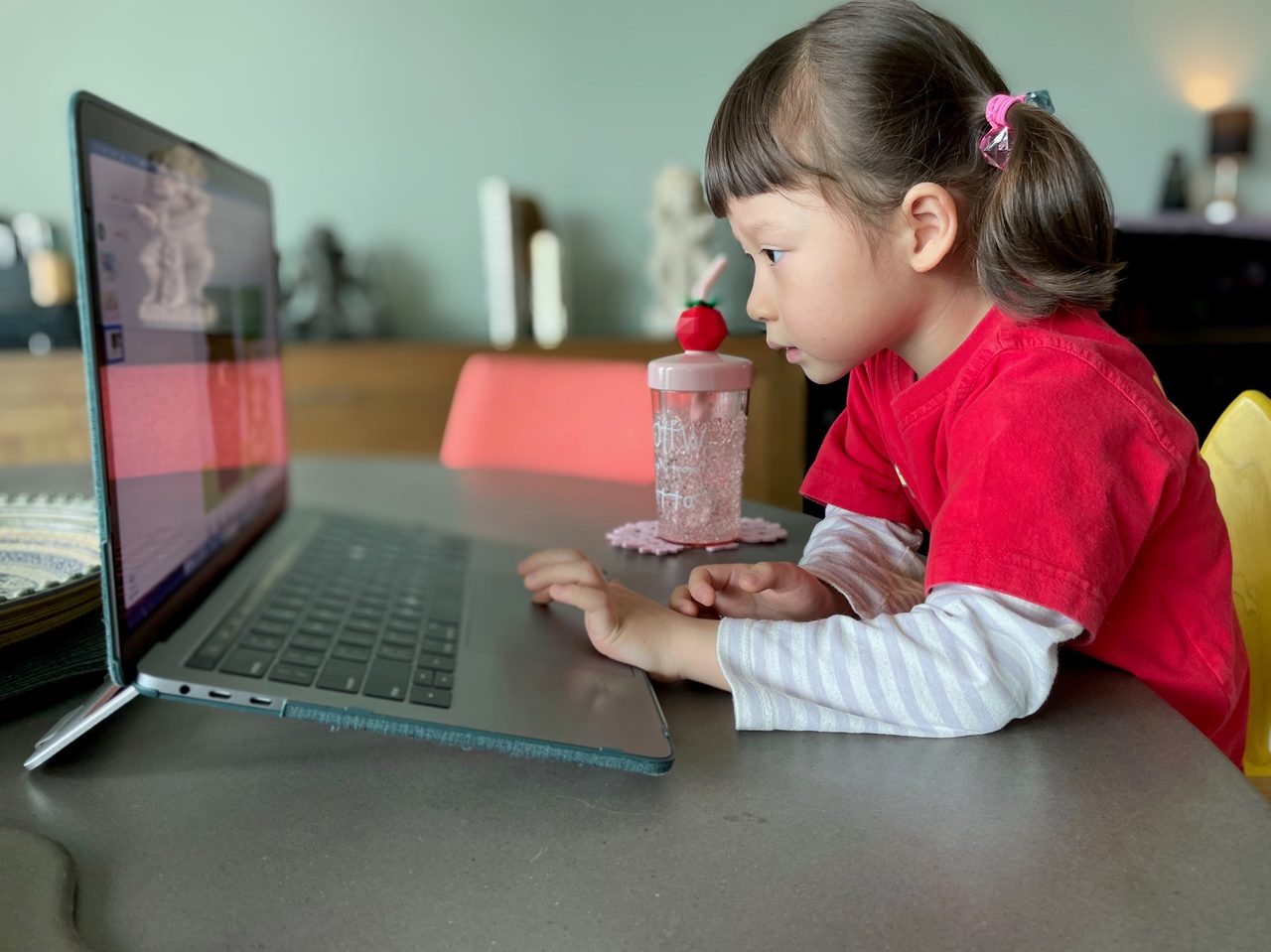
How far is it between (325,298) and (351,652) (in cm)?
212

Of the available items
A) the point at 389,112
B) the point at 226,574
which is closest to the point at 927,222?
the point at 226,574

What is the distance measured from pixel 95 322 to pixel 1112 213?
508mm

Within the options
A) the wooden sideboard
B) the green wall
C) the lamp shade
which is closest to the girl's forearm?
the wooden sideboard

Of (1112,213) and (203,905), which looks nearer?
(203,905)

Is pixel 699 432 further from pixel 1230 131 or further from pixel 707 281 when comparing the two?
pixel 1230 131

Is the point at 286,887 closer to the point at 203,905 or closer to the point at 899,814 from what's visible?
the point at 203,905

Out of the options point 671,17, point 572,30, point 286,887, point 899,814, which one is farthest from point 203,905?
point 572,30

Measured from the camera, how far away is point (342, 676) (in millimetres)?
474

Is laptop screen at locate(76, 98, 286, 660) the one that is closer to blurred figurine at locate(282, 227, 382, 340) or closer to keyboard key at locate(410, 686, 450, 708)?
keyboard key at locate(410, 686, 450, 708)

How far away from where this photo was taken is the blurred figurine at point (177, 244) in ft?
1.89

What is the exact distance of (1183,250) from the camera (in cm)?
103

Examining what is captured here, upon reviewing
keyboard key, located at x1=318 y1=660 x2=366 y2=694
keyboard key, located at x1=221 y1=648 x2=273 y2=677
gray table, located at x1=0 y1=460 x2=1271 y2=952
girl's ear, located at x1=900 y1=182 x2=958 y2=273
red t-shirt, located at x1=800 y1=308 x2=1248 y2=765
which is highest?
girl's ear, located at x1=900 y1=182 x2=958 y2=273

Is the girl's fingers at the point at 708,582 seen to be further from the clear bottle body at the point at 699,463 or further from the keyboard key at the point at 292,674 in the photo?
the keyboard key at the point at 292,674

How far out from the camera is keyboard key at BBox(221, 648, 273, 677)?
1.54 ft
